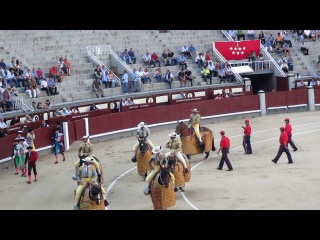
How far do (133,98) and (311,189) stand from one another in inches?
622

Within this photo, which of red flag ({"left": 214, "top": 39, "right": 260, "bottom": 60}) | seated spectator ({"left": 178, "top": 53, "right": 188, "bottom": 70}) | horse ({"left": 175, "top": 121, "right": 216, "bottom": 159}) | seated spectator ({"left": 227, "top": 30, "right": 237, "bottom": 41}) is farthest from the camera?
seated spectator ({"left": 227, "top": 30, "right": 237, "bottom": 41})

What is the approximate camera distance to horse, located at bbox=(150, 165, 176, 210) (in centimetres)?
1552

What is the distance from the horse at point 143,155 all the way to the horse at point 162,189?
436cm

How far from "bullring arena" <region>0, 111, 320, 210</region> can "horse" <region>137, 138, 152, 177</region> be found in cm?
55

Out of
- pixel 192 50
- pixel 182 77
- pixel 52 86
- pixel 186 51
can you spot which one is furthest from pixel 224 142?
pixel 192 50

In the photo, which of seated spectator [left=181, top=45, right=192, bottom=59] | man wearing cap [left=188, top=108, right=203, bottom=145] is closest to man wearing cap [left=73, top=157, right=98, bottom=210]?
man wearing cap [left=188, top=108, right=203, bottom=145]

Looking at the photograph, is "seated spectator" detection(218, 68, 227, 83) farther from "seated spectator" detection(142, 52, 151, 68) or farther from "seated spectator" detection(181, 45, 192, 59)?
"seated spectator" detection(142, 52, 151, 68)

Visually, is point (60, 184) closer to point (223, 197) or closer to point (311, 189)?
point (223, 197)

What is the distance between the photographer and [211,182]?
20000 mm

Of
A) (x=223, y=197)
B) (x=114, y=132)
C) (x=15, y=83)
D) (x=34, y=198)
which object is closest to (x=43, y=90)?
(x=15, y=83)

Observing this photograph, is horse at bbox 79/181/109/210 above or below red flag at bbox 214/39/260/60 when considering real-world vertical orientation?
below

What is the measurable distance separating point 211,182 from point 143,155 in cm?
201

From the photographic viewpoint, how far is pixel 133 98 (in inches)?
1297

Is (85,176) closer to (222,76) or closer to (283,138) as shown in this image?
(283,138)
